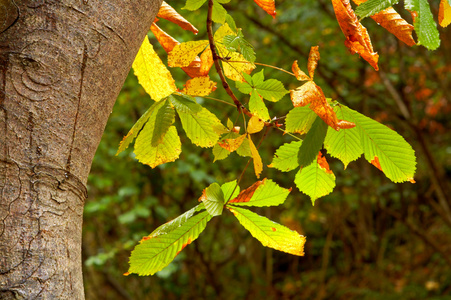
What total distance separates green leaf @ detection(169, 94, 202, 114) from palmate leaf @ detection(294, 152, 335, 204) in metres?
0.21

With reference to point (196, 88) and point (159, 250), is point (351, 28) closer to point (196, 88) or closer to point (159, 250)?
point (196, 88)

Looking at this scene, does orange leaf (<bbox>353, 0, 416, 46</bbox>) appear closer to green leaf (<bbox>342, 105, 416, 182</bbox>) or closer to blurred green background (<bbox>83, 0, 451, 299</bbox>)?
green leaf (<bbox>342, 105, 416, 182</bbox>)

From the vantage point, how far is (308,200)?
185 inches

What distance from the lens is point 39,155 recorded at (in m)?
0.42

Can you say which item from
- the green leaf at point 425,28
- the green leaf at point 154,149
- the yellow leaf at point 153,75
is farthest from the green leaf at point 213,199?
the green leaf at point 425,28

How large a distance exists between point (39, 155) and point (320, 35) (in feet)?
11.5

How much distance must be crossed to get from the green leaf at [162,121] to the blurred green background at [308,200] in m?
2.24

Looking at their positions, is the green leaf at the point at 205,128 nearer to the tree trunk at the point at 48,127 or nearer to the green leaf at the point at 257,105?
the green leaf at the point at 257,105

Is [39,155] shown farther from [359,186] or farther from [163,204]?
[359,186]

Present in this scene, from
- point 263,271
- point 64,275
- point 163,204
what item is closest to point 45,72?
point 64,275

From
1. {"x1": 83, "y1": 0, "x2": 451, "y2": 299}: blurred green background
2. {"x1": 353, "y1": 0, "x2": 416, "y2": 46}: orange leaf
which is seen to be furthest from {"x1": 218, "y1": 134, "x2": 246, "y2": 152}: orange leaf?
{"x1": 83, "y1": 0, "x2": 451, "y2": 299}: blurred green background

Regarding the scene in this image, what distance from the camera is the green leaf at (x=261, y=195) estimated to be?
1.99 feet

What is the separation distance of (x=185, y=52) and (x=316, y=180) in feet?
0.97

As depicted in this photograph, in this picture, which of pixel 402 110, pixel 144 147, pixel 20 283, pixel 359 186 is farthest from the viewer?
pixel 359 186
